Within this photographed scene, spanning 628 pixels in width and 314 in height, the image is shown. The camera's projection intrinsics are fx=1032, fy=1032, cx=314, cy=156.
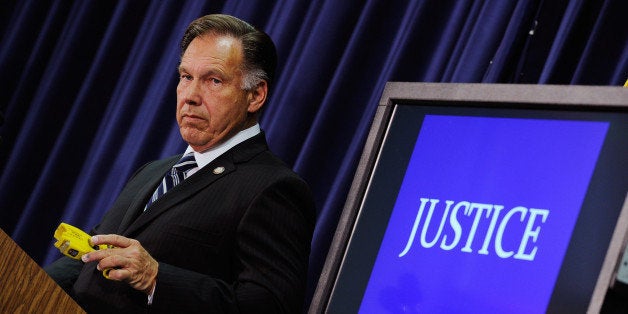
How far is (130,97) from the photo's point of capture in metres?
3.29

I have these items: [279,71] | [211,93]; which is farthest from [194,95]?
[279,71]

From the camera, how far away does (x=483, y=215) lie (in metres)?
1.41

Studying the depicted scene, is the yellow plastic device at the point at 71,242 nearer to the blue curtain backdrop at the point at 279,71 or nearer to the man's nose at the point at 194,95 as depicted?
the man's nose at the point at 194,95

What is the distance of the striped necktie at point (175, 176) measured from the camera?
83.0 inches

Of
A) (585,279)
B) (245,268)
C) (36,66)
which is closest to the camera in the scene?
(585,279)

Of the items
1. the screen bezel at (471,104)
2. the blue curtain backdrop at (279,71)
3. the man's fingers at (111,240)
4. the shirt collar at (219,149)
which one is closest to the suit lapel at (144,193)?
the shirt collar at (219,149)

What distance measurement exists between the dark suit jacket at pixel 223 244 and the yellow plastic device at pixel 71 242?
0.63ft

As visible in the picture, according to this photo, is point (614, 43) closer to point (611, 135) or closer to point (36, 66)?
point (611, 135)

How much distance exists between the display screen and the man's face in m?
0.65

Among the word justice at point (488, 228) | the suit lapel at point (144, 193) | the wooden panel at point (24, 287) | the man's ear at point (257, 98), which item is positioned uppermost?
the man's ear at point (257, 98)

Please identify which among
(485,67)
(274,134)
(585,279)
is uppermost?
(485,67)

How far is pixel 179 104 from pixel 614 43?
0.96 m

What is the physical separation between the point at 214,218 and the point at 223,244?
0.18 feet

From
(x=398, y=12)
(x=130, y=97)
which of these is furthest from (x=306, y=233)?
(x=130, y=97)
